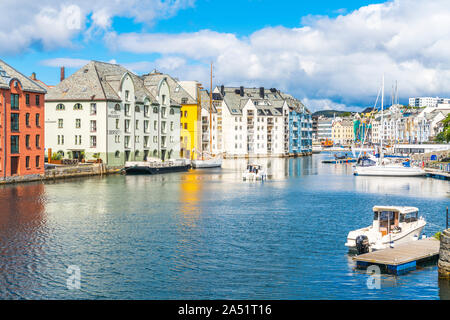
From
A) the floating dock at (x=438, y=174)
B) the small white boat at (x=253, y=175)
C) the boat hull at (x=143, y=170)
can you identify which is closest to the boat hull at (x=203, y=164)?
the boat hull at (x=143, y=170)

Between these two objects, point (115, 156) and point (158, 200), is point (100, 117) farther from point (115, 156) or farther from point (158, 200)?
point (158, 200)

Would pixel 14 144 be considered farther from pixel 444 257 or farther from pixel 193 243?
pixel 444 257

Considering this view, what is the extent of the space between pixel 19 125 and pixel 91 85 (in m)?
31.0

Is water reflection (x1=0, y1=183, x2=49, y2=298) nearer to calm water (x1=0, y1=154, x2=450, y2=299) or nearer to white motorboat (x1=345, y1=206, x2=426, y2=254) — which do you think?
calm water (x1=0, y1=154, x2=450, y2=299)

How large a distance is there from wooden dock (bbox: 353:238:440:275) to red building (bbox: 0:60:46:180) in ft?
216

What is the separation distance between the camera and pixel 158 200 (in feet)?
235

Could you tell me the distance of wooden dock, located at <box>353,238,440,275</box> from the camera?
116ft

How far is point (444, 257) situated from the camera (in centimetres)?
3388

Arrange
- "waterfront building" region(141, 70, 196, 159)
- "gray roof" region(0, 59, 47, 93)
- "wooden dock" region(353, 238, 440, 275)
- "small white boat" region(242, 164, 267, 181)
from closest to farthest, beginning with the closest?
"wooden dock" region(353, 238, 440, 275) < "gray roof" region(0, 59, 47, 93) < "small white boat" region(242, 164, 267, 181) < "waterfront building" region(141, 70, 196, 159)

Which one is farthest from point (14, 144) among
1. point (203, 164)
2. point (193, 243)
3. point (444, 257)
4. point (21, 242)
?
point (444, 257)

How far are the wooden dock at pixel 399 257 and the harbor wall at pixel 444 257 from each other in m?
2.19

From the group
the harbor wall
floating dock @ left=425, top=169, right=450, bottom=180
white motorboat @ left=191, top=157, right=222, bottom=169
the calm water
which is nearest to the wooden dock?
the calm water

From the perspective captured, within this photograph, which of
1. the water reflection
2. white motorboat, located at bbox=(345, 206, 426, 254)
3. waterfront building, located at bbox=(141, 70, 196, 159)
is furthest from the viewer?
waterfront building, located at bbox=(141, 70, 196, 159)

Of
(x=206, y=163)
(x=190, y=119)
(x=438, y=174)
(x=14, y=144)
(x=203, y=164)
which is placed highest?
(x=190, y=119)
